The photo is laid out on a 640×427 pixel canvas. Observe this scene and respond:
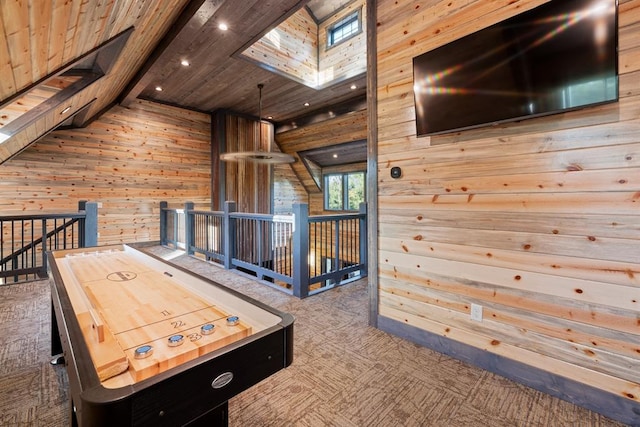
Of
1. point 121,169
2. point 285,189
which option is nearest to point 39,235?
point 121,169

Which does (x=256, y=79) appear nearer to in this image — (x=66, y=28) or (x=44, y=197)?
(x=66, y=28)

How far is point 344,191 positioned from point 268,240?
9.12ft

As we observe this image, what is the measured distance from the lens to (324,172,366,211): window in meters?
8.13

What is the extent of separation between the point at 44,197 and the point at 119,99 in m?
2.21

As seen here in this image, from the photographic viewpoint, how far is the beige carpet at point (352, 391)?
1500 mm

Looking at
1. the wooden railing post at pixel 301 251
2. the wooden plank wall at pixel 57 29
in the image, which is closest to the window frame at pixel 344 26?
the wooden plank wall at pixel 57 29

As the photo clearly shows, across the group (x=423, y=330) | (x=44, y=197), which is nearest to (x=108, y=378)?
(x=423, y=330)

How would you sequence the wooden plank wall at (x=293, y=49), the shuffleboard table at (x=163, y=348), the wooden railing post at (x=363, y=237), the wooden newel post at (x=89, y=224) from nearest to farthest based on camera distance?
the shuffleboard table at (x=163, y=348)
the wooden newel post at (x=89, y=224)
the wooden railing post at (x=363, y=237)
the wooden plank wall at (x=293, y=49)

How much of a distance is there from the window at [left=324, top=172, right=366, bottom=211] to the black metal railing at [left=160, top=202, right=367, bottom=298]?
8.13 ft

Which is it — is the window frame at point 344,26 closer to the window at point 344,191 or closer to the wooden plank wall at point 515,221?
the wooden plank wall at point 515,221

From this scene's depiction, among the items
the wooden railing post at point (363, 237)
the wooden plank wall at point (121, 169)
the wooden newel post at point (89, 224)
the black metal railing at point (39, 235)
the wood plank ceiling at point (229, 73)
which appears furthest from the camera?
the wooden plank wall at point (121, 169)

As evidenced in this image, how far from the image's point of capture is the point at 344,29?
16.5 feet

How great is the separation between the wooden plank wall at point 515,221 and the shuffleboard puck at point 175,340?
1804 mm

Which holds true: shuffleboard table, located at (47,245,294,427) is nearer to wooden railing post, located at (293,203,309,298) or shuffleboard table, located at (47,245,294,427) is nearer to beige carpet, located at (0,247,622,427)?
beige carpet, located at (0,247,622,427)
